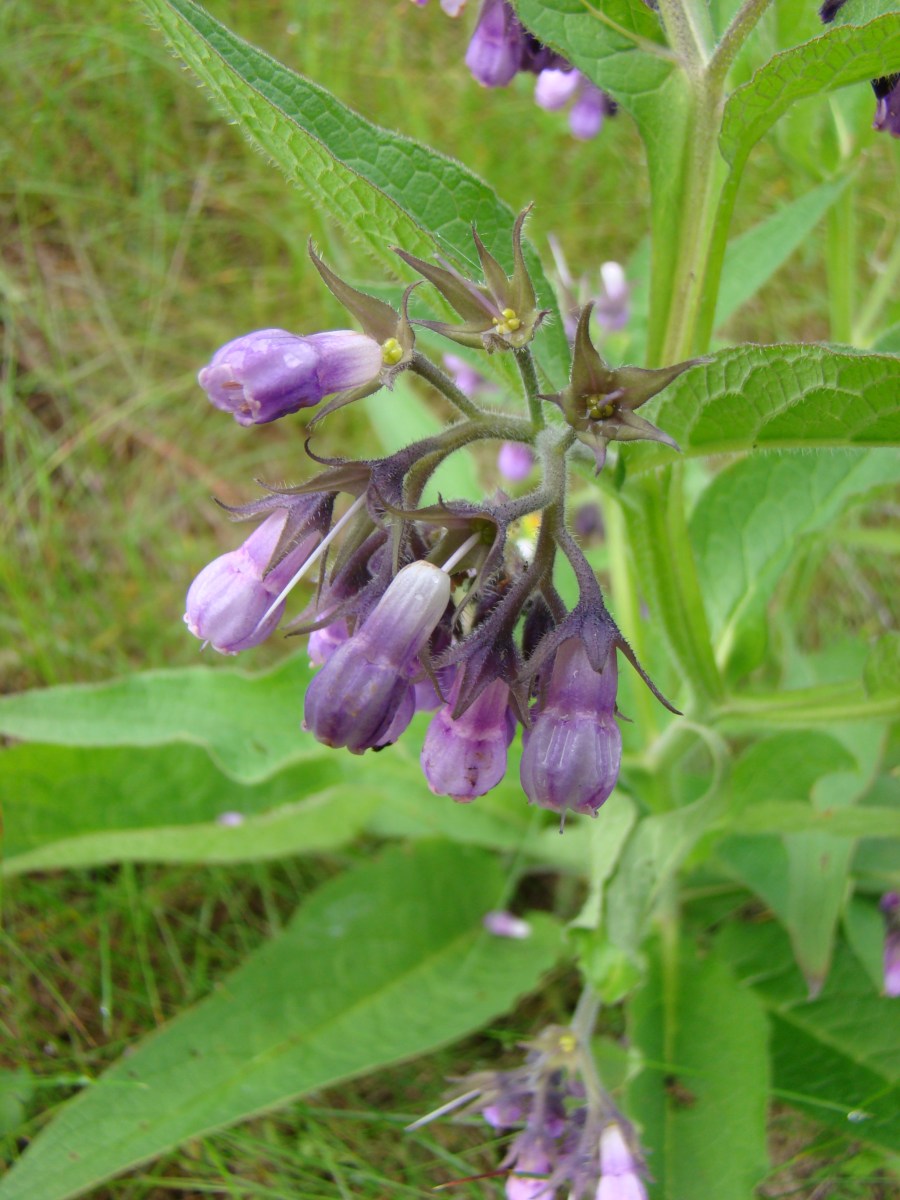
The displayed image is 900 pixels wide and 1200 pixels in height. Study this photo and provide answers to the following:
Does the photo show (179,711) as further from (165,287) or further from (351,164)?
(165,287)

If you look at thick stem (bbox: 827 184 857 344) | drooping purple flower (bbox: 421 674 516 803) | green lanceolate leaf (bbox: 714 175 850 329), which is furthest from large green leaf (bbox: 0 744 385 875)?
thick stem (bbox: 827 184 857 344)

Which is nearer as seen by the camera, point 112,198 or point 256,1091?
point 256,1091

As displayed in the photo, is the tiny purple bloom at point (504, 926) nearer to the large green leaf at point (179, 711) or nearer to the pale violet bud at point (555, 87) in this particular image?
the large green leaf at point (179, 711)

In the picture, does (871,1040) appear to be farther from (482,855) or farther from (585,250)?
(585,250)

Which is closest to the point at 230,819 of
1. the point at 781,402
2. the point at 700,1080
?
the point at 700,1080

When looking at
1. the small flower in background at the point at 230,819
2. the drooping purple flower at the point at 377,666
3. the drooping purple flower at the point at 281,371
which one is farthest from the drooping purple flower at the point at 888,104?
the small flower in background at the point at 230,819

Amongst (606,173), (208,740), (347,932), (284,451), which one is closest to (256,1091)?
(347,932)
